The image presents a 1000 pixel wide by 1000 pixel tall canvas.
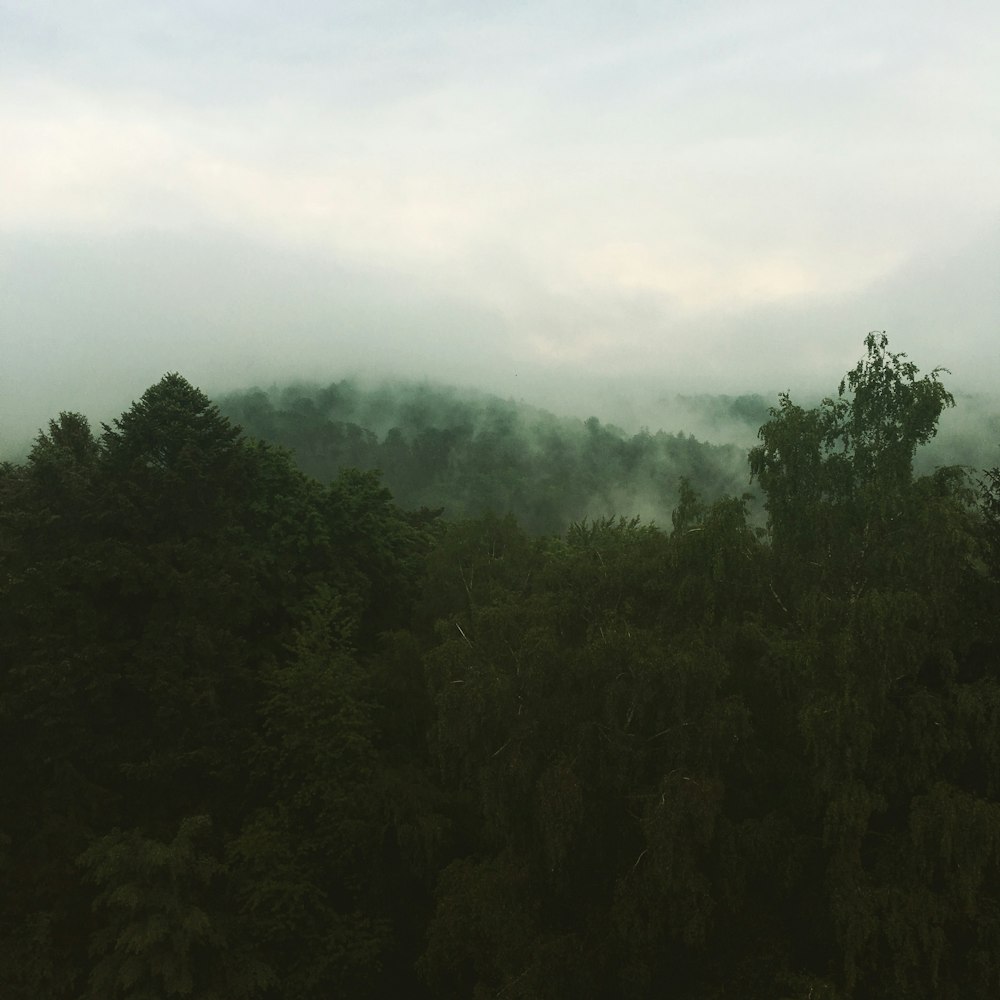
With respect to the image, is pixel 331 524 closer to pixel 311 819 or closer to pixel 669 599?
pixel 311 819

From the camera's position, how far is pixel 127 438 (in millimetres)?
33438

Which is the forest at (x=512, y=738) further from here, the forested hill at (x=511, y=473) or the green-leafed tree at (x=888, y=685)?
the forested hill at (x=511, y=473)

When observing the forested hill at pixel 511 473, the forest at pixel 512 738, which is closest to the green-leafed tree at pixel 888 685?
the forest at pixel 512 738

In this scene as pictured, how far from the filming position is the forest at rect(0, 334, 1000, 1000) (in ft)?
62.5

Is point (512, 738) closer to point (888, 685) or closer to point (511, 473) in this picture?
point (888, 685)

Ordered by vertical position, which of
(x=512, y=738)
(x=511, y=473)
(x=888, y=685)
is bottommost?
(x=512, y=738)

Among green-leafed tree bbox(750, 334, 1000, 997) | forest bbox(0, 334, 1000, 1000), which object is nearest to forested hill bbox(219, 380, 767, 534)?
forest bbox(0, 334, 1000, 1000)

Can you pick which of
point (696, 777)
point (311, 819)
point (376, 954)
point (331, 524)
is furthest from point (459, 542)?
point (696, 777)

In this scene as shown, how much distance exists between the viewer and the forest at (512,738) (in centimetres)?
1905

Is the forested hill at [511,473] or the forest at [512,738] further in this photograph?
the forested hill at [511,473]

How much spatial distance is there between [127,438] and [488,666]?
18.0 metres

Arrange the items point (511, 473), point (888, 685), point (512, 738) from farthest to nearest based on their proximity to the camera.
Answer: point (511, 473)
point (512, 738)
point (888, 685)

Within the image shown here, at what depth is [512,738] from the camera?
2173 cm

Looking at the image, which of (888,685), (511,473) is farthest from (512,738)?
(511,473)
